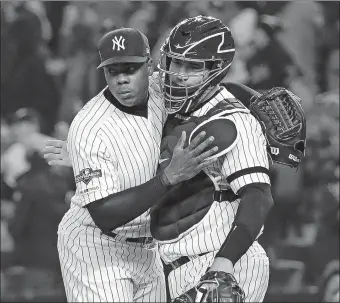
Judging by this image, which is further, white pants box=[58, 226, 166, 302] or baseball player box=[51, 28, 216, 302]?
white pants box=[58, 226, 166, 302]

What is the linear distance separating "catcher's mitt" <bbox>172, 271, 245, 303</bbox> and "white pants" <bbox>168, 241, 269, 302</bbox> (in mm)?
255

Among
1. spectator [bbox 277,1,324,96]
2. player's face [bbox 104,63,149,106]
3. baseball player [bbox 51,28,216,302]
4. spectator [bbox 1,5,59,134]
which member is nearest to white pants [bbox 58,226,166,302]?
baseball player [bbox 51,28,216,302]

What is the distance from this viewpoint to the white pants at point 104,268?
3.47m

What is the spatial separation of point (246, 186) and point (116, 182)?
61 centimetres

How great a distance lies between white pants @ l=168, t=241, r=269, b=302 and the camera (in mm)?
3025

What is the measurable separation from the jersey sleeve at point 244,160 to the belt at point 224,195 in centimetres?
8

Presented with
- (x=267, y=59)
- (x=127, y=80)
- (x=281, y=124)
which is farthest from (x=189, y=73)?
(x=267, y=59)

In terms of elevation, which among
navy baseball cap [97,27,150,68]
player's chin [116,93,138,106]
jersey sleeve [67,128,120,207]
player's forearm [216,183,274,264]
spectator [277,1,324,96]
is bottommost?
player's forearm [216,183,274,264]

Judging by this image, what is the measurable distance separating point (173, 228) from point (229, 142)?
426mm

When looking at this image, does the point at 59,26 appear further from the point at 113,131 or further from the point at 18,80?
the point at 113,131

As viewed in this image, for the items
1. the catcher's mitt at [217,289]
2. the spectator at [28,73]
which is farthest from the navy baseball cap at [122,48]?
the spectator at [28,73]

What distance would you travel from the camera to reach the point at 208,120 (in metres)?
2.97

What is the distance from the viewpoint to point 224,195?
3029 millimetres

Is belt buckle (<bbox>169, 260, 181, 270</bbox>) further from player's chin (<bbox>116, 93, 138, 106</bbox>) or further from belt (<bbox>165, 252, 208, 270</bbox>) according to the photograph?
player's chin (<bbox>116, 93, 138, 106</bbox>)
